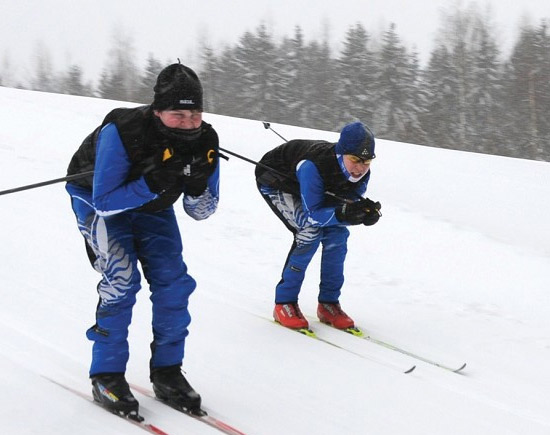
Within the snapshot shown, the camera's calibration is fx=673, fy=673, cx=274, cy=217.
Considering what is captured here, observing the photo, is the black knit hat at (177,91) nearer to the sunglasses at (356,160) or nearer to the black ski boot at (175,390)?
the black ski boot at (175,390)

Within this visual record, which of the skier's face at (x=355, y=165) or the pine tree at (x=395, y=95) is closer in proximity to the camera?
the skier's face at (x=355, y=165)

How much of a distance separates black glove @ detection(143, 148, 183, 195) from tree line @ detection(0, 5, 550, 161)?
104 feet

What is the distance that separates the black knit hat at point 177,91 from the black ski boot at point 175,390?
1387mm

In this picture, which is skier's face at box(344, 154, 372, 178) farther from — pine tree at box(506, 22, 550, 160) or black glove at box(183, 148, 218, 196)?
pine tree at box(506, 22, 550, 160)

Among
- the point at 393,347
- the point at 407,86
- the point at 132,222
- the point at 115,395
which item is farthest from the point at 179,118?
the point at 407,86

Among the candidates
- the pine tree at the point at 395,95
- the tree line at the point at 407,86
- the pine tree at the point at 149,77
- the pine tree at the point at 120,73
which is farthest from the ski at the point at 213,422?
the pine tree at the point at 120,73

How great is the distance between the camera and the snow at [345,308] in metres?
3.65

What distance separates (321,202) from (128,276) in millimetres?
1853

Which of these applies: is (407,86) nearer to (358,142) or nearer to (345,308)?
(345,308)

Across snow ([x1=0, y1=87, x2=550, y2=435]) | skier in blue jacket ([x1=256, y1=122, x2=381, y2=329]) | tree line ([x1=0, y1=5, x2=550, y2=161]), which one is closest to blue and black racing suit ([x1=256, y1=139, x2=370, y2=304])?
skier in blue jacket ([x1=256, y1=122, x2=381, y2=329])

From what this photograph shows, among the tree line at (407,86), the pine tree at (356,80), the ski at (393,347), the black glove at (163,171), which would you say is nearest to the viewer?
the black glove at (163,171)

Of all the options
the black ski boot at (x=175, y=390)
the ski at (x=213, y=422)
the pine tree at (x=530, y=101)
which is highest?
the pine tree at (x=530, y=101)

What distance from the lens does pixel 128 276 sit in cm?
339

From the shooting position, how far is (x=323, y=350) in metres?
4.73
